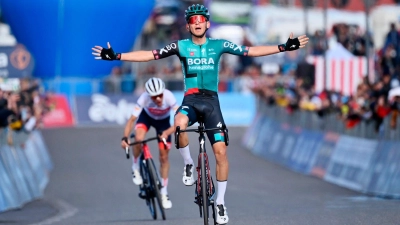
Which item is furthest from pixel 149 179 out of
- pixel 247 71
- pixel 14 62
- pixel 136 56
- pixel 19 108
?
pixel 247 71

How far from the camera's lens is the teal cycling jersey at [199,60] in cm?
1136

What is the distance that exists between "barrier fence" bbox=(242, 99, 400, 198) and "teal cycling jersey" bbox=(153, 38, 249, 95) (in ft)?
21.1

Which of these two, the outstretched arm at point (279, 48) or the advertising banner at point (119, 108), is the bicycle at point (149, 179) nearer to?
the outstretched arm at point (279, 48)

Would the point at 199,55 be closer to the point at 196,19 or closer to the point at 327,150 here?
the point at 196,19

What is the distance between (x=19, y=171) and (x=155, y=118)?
405 centimetres

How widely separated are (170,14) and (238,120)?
45.6 feet

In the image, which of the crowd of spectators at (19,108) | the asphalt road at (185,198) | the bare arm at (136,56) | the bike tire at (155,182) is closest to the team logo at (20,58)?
the crowd of spectators at (19,108)

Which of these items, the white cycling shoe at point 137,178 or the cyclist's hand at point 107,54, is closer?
the cyclist's hand at point 107,54

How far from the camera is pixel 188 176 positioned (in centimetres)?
1141

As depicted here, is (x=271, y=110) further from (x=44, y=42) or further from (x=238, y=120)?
(x=44, y=42)

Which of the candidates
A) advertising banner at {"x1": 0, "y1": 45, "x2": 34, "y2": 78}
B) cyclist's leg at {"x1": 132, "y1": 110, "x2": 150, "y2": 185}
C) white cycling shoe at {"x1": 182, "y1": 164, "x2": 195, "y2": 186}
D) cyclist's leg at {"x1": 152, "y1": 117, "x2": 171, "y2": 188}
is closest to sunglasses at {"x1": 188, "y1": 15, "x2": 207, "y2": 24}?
white cycling shoe at {"x1": 182, "y1": 164, "x2": 195, "y2": 186}

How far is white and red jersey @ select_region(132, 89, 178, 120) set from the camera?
565 inches

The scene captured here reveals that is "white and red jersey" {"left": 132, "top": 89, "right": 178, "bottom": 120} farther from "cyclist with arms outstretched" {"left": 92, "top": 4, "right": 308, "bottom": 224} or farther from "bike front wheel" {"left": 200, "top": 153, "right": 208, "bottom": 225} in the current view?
"bike front wheel" {"left": 200, "top": 153, "right": 208, "bottom": 225}

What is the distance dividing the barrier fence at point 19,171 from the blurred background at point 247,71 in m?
0.18
